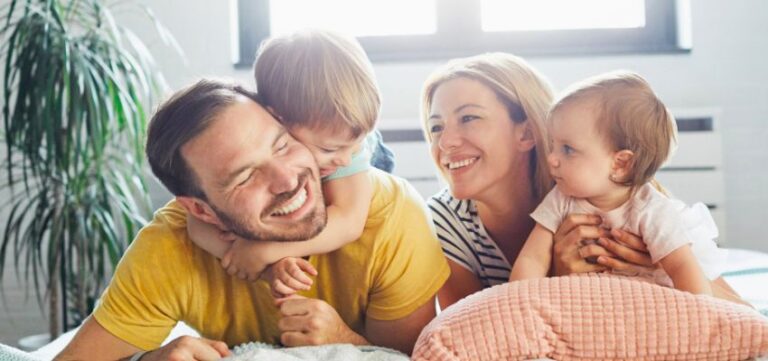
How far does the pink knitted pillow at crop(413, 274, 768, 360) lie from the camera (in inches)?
41.9

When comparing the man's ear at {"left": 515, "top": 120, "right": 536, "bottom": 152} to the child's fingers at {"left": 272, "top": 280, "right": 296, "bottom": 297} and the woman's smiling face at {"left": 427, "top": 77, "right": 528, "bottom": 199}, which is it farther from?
the child's fingers at {"left": 272, "top": 280, "right": 296, "bottom": 297}

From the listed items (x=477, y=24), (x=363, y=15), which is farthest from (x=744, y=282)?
(x=363, y=15)

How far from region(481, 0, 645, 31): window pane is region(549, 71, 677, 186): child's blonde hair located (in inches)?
90.2

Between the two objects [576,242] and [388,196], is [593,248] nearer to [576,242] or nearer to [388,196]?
[576,242]

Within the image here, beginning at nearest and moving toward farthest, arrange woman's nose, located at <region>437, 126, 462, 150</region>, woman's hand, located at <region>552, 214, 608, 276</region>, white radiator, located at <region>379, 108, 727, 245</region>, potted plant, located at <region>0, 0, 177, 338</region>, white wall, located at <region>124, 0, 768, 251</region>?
woman's hand, located at <region>552, 214, 608, 276</region> < woman's nose, located at <region>437, 126, 462, 150</region> < potted plant, located at <region>0, 0, 177, 338</region> < white radiator, located at <region>379, 108, 727, 245</region> < white wall, located at <region>124, 0, 768, 251</region>

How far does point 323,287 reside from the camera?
1.31 metres

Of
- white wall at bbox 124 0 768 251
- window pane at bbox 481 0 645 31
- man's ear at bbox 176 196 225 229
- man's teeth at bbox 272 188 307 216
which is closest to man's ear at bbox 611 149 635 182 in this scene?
man's teeth at bbox 272 188 307 216

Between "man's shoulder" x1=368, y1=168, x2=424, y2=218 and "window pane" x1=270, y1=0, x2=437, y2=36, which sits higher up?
"window pane" x1=270, y1=0, x2=437, y2=36

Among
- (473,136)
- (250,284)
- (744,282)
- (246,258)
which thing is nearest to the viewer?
(246,258)

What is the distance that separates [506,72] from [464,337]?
63 centimetres

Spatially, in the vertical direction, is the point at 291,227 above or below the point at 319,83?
below

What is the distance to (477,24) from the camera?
11.5 ft

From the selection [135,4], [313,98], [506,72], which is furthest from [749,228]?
[313,98]

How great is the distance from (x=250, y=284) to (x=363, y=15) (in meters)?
2.47
